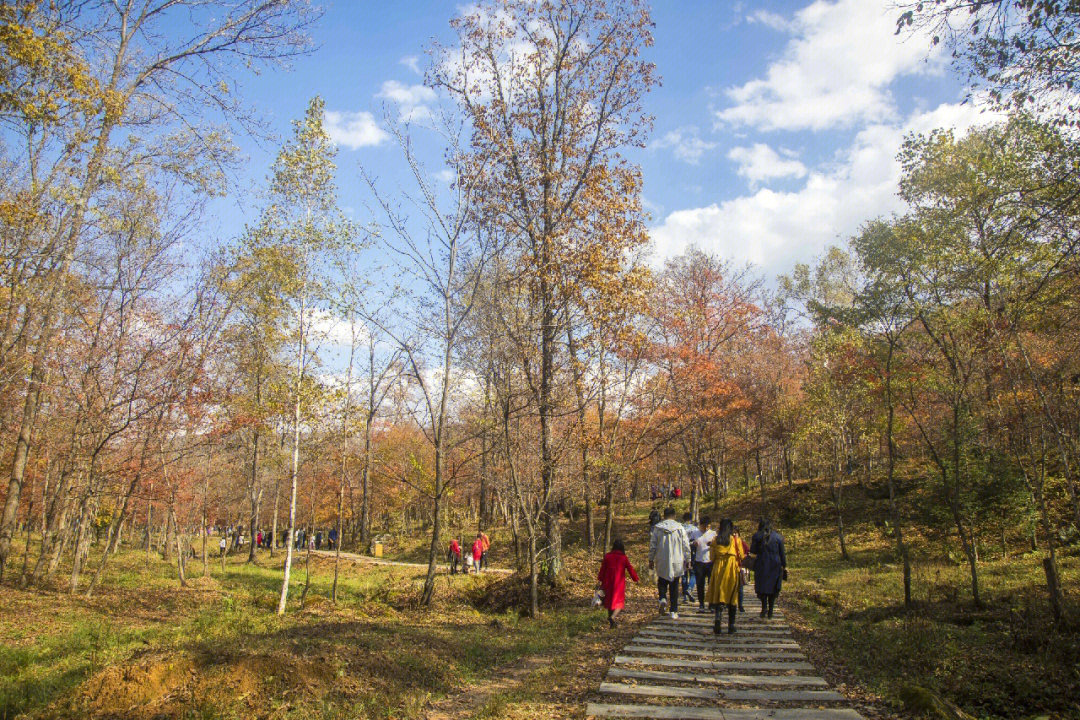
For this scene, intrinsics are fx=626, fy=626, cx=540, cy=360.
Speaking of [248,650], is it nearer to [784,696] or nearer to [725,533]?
[784,696]

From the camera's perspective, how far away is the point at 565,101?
49.1ft

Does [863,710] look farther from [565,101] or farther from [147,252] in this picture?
[147,252]

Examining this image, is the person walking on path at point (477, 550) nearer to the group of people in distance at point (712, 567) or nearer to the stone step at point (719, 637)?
the group of people in distance at point (712, 567)

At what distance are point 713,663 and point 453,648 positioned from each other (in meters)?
3.62

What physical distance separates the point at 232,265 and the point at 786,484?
98.0ft

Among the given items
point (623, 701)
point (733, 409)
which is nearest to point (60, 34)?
point (623, 701)

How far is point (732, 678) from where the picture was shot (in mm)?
6660

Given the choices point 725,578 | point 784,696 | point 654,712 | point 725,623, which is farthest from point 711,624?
point 654,712

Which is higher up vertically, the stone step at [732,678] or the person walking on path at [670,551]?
the person walking on path at [670,551]

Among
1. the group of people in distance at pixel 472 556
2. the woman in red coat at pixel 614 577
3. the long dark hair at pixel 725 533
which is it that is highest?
the long dark hair at pixel 725 533

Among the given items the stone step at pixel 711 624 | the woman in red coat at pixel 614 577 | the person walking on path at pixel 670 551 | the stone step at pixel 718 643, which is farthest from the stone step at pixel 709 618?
the stone step at pixel 718 643

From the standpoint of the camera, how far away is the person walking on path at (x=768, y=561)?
10555 mm

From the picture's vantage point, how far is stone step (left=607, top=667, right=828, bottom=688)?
6480mm

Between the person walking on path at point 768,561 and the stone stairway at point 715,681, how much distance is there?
4.75 ft
